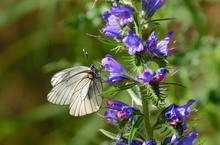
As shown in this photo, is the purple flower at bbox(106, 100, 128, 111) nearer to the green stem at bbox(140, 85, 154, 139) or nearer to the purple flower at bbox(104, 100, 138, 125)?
the purple flower at bbox(104, 100, 138, 125)

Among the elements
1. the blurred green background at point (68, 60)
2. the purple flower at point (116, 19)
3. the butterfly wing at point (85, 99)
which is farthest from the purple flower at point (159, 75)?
the blurred green background at point (68, 60)

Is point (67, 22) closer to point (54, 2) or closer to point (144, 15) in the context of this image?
A: point (54, 2)

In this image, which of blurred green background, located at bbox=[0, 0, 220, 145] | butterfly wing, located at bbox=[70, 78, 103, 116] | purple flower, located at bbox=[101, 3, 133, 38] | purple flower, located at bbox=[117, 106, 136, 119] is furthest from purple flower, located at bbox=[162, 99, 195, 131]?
blurred green background, located at bbox=[0, 0, 220, 145]

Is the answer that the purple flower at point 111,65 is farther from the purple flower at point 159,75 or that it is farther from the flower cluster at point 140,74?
the purple flower at point 159,75

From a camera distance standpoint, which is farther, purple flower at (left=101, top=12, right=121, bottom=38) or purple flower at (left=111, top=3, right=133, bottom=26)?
purple flower at (left=101, top=12, right=121, bottom=38)

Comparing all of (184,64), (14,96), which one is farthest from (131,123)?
(14,96)
